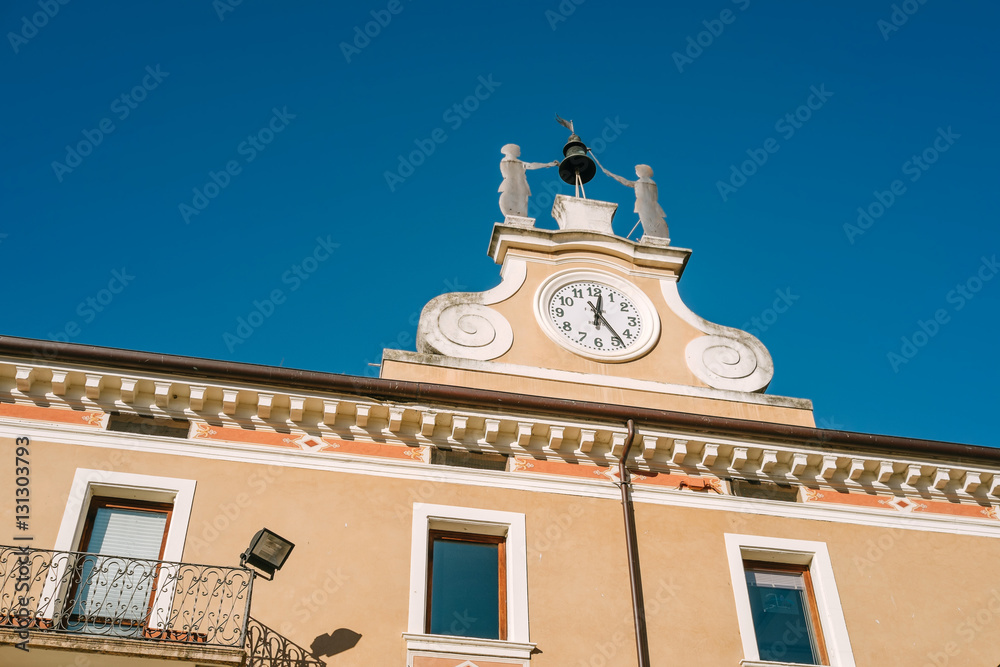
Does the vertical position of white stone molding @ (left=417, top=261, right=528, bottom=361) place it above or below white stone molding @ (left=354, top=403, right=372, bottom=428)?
above

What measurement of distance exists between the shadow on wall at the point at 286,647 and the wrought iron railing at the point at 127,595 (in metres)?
0.20

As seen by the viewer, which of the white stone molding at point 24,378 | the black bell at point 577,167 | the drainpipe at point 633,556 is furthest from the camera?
the black bell at point 577,167

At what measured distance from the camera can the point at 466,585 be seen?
1148 centimetres

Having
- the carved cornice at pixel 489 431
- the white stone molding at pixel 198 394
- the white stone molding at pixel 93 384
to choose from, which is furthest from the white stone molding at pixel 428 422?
the white stone molding at pixel 93 384

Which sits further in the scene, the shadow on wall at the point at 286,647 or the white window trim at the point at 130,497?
the white window trim at the point at 130,497

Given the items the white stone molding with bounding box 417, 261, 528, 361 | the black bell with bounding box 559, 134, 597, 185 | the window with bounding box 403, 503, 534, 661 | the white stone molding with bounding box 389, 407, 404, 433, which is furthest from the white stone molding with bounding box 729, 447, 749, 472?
the black bell with bounding box 559, 134, 597, 185

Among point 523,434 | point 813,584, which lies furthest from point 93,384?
point 813,584

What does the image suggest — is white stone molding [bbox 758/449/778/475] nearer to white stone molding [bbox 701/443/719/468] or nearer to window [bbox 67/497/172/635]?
white stone molding [bbox 701/443/719/468]

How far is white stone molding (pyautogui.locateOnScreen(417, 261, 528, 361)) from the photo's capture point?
13578 millimetres

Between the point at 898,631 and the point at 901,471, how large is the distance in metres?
2.14

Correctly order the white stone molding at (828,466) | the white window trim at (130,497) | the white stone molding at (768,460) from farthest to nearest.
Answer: the white stone molding at (828,466) < the white stone molding at (768,460) < the white window trim at (130,497)

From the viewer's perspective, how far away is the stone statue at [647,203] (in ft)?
52.3

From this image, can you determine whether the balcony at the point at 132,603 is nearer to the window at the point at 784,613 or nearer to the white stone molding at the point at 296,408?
the white stone molding at the point at 296,408

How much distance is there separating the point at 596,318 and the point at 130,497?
6459mm
